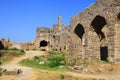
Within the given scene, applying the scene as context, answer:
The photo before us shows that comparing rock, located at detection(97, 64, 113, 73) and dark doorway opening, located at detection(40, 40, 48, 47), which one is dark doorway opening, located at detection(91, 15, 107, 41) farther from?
dark doorway opening, located at detection(40, 40, 48, 47)

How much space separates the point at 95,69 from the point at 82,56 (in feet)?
21.4

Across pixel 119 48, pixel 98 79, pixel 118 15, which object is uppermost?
pixel 118 15

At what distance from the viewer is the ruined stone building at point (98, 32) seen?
17375mm

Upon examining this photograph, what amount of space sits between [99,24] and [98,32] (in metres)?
0.66

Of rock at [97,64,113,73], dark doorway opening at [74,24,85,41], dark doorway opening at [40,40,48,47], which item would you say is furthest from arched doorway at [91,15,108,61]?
dark doorway opening at [40,40,48,47]

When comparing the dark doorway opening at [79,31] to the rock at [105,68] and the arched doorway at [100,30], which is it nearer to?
the arched doorway at [100,30]

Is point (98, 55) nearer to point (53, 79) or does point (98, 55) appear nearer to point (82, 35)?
point (82, 35)

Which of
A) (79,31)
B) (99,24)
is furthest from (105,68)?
(79,31)

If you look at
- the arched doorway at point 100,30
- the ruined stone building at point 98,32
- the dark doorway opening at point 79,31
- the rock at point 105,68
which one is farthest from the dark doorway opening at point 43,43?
the rock at point 105,68

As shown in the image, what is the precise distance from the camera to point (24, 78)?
12477mm

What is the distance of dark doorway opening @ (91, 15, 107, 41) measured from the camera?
19.7m

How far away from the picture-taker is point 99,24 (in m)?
20.7

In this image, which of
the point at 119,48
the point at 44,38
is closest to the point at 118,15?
the point at 119,48

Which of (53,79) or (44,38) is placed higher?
(44,38)
